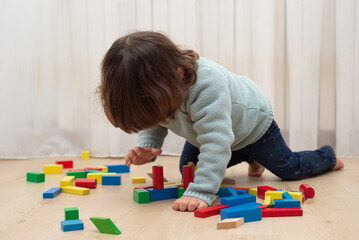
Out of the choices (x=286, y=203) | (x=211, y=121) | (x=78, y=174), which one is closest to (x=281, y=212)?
(x=286, y=203)

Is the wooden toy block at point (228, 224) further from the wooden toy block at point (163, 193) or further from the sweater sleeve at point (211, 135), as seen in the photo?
the wooden toy block at point (163, 193)

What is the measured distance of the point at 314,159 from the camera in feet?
4.99

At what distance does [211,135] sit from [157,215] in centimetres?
25

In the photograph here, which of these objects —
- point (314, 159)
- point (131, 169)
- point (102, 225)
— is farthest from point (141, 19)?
point (102, 225)

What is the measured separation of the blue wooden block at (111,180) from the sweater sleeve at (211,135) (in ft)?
1.31

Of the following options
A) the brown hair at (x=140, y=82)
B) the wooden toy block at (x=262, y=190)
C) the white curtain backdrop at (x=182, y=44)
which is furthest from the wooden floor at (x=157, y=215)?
the white curtain backdrop at (x=182, y=44)

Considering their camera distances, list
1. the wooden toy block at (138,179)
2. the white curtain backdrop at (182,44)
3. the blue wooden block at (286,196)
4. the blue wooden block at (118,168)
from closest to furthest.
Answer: the blue wooden block at (286,196) < the wooden toy block at (138,179) < the blue wooden block at (118,168) < the white curtain backdrop at (182,44)

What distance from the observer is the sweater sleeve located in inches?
42.6

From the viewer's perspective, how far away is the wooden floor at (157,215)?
0.88 meters

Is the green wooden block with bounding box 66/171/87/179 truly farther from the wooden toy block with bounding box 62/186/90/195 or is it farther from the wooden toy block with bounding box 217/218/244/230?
the wooden toy block with bounding box 217/218/244/230

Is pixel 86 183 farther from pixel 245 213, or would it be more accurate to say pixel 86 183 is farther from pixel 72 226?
pixel 245 213

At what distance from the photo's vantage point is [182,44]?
205cm

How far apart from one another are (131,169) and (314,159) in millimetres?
727

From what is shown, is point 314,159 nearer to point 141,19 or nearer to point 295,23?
point 295,23
